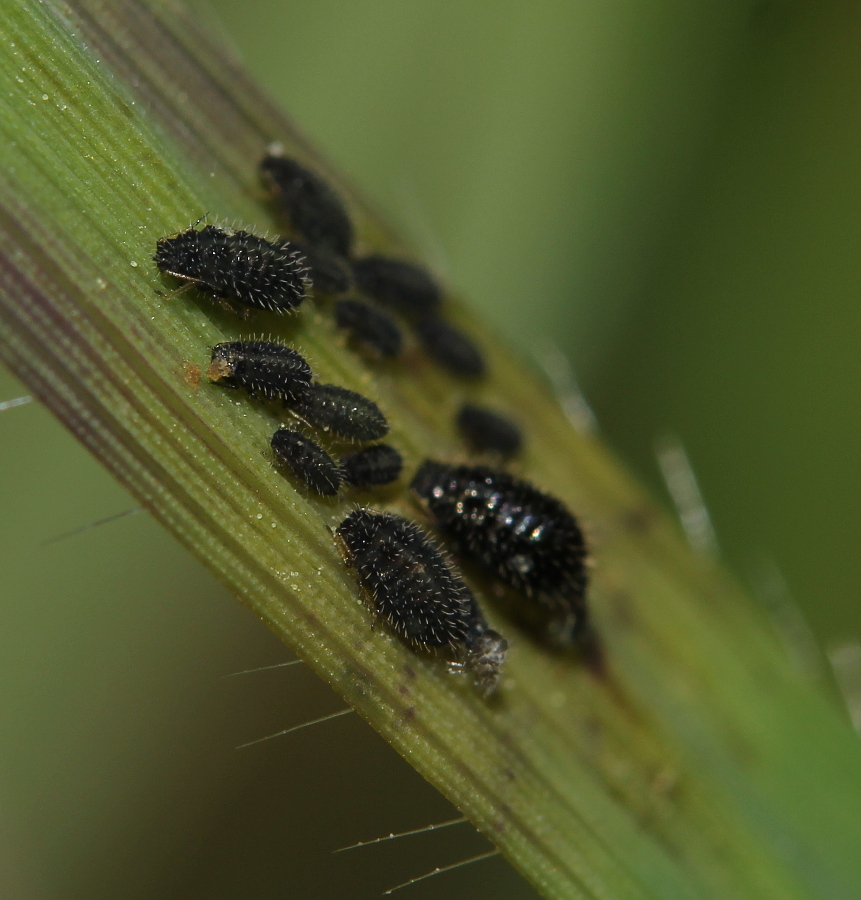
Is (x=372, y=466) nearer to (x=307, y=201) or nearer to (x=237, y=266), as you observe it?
(x=237, y=266)

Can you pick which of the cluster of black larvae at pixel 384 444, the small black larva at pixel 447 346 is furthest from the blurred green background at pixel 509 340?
the cluster of black larvae at pixel 384 444

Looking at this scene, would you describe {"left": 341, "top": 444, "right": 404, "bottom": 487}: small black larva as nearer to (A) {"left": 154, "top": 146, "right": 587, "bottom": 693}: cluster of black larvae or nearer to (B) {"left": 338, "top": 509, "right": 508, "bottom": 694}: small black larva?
(A) {"left": 154, "top": 146, "right": 587, "bottom": 693}: cluster of black larvae

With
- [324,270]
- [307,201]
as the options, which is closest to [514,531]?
[324,270]

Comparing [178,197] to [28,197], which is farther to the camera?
[178,197]

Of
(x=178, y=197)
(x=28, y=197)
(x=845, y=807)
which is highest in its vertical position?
(x=28, y=197)

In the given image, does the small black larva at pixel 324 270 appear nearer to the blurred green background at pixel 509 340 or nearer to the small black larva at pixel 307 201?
the small black larva at pixel 307 201

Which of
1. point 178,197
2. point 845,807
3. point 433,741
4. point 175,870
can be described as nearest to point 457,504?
point 433,741

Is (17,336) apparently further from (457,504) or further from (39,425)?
(39,425)

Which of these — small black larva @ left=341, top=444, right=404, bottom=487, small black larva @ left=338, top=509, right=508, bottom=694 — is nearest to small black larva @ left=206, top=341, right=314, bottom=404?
small black larva @ left=341, top=444, right=404, bottom=487
